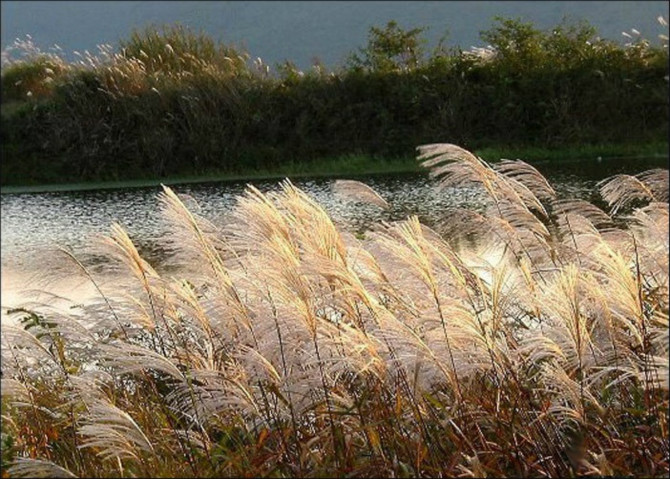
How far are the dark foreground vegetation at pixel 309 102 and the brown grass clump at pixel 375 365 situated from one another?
1699mm

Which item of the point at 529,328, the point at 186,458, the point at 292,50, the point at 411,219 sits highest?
the point at 292,50

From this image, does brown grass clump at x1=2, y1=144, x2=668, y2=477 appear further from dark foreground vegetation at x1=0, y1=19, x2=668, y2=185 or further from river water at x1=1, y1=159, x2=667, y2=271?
dark foreground vegetation at x1=0, y1=19, x2=668, y2=185

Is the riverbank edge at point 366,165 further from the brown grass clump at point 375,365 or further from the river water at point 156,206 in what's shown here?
the brown grass clump at point 375,365

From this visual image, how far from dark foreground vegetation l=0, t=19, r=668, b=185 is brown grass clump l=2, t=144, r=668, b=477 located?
170 cm

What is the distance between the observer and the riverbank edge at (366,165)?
4.56 metres

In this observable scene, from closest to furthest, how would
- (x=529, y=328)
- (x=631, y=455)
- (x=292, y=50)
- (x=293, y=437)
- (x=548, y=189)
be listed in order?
1. (x=631, y=455)
2. (x=293, y=437)
3. (x=529, y=328)
4. (x=548, y=189)
5. (x=292, y=50)

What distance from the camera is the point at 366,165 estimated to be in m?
5.28

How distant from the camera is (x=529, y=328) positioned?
3072 millimetres

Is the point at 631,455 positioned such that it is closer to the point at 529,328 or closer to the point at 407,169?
the point at 529,328

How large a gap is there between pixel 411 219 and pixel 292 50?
4.86 feet

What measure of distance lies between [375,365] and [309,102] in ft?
9.20

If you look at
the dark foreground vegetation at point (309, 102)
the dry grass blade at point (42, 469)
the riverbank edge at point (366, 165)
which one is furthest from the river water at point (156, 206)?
the dry grass blade at point (42, 469)

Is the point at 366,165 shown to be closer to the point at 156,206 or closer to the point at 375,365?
the point at 156,206

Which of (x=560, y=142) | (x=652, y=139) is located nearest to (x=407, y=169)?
(x=560, y=142)
